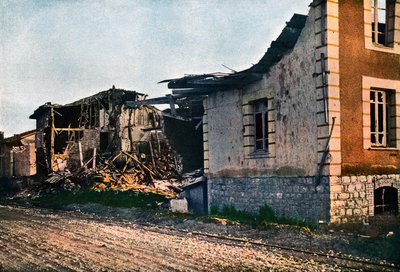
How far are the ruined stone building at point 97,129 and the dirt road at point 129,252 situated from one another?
15.3 meters

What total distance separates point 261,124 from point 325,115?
2.91 meters

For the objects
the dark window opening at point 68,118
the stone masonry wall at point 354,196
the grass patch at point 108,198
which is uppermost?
the dark window opening at point 68,118

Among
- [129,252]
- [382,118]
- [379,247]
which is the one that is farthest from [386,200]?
[129,252]

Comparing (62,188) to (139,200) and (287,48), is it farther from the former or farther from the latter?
(287,48)

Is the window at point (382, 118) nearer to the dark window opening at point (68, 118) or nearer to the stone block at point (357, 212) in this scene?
the stone block at point (357, 212)

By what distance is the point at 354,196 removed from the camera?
10.8 meters

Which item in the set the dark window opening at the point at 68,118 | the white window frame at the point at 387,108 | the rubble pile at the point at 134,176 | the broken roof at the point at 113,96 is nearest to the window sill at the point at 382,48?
the white window frame at the point at 387,108

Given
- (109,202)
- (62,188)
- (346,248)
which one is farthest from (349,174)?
(62,188)

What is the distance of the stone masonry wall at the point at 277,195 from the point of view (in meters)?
10.7

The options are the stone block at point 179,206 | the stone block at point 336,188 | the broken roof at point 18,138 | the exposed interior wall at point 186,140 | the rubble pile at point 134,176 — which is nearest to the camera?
the stone block at point 336,188

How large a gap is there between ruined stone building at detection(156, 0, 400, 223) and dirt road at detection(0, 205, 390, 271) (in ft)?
10.5

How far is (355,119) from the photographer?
1098cm

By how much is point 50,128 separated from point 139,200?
1186 cm

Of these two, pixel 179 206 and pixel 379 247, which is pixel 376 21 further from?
pixel 179 206
